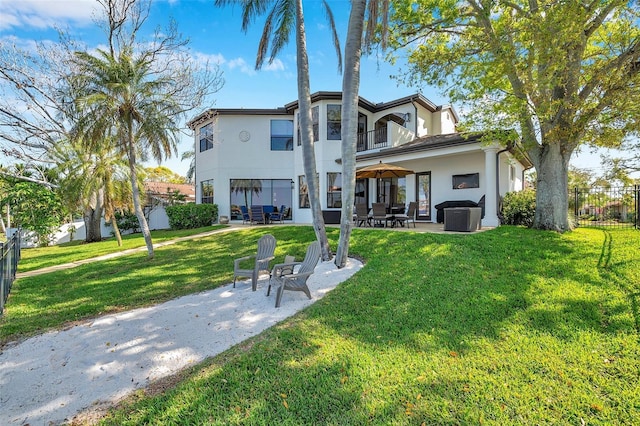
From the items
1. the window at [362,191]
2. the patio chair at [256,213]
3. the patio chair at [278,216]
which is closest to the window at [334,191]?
the window at [362,191]

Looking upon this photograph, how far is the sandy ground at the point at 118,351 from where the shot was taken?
291 cm

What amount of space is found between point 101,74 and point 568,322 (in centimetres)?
1193

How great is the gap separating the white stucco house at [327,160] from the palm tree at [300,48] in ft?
18.9

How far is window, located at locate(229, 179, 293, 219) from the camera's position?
18.5 meters

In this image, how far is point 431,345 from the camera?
3.71 m

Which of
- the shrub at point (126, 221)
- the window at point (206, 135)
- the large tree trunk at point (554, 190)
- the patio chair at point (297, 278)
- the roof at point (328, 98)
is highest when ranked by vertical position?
the roof at point (328, 98)

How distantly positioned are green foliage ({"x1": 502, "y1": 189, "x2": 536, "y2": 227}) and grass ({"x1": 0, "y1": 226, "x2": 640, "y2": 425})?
136 inches

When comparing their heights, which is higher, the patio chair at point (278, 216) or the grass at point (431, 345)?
the patio chair at point (278, 216)

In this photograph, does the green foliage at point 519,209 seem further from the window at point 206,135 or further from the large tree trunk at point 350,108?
the window at point 206,135

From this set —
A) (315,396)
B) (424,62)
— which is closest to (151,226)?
(424,62)

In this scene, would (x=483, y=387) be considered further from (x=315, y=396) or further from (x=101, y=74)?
(x=101, y=74)

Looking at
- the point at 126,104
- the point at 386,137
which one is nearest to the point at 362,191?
the point at 386,137

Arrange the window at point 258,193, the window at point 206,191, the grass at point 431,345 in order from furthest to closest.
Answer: the window at point 206,191 < the window at point 258,193 < the grass at point 431,345

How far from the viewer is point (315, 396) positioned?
9.33ft
